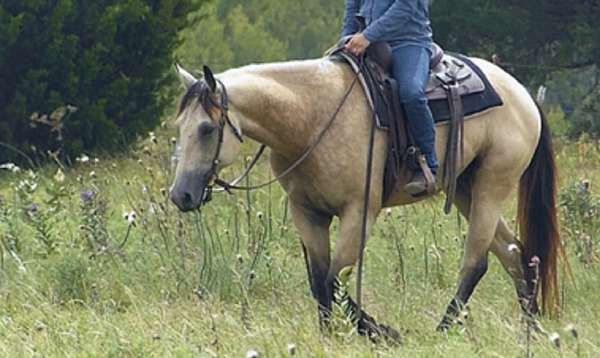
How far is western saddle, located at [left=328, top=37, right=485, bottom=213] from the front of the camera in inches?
294

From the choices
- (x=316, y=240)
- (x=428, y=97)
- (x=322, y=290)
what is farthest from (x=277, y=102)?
(x=322, y=290)

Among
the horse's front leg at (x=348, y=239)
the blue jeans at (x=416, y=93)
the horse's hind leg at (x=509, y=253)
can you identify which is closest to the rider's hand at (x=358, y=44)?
the blue jeans at (x=416, y=93)

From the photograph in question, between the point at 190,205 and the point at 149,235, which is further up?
the point at 190,205

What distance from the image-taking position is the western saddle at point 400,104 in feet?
24.5

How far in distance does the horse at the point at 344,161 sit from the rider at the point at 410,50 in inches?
7.3

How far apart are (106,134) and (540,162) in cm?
839

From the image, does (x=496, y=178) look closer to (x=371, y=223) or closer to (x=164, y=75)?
(x=371, y=223)

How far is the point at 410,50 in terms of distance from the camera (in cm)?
761

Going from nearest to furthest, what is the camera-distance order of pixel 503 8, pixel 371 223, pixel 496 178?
pixel 371 223
pixel 496 178
pixel 503 8

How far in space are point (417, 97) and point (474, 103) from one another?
599mm

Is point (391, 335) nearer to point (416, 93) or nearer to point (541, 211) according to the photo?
point (416, 93)

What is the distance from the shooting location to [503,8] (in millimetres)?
17672

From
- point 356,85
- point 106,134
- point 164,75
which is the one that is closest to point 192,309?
point 356,85

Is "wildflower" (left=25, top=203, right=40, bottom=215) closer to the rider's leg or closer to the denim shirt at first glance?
the denim shirt
